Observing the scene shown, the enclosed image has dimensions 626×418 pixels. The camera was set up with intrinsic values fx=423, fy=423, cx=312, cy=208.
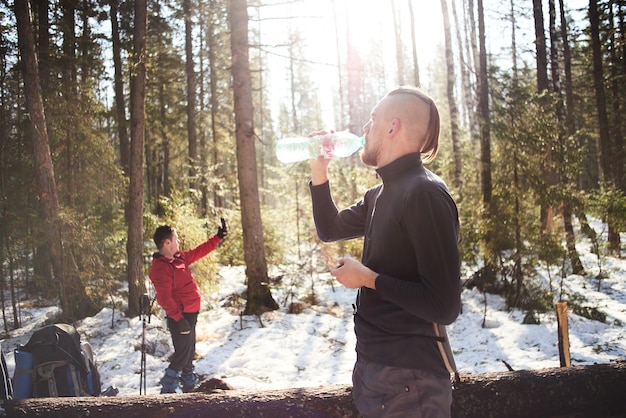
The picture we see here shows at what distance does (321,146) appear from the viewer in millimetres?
2398

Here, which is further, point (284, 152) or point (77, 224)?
point (77, 224)

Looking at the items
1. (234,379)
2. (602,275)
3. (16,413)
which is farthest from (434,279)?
(602,275)

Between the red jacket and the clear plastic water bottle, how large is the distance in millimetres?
2922

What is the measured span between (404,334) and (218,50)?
2121cm

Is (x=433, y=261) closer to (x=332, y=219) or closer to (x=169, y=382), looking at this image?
(x=332, y=219)

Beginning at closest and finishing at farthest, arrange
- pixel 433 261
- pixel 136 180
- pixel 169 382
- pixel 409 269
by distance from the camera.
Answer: pixel 433 261
pixel 409 269
pixel 169 382
pixel 136 180

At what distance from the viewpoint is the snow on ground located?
6047 millimetres

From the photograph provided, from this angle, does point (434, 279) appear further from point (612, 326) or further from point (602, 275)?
point (602, 275)

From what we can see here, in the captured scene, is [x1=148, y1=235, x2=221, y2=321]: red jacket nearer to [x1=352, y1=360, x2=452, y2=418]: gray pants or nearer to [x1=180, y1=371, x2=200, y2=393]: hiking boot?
[x1=180, y1=371, x2=200, y2=393]: hiking boot

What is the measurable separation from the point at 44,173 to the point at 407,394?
363 inches

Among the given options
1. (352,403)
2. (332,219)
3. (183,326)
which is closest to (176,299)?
(183,326)

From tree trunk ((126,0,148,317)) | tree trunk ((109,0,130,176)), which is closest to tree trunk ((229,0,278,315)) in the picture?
tree trunk ((126,0,148,317))

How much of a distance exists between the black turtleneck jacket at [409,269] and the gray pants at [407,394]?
35 mm

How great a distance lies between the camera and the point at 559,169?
8.95m
